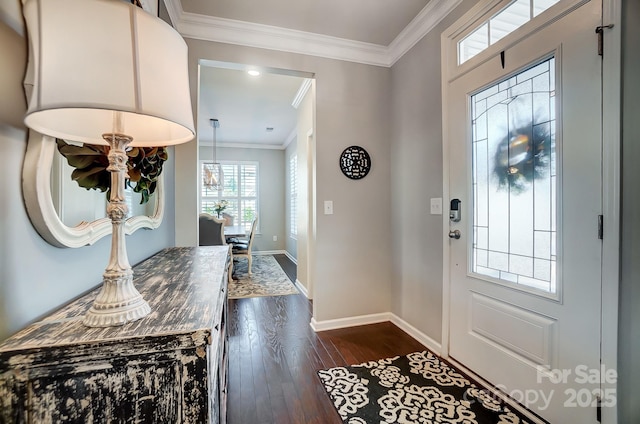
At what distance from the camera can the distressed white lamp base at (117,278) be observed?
659 millimetres

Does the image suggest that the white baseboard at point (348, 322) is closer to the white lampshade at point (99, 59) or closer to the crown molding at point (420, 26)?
the white lampshade at point (99, 59)

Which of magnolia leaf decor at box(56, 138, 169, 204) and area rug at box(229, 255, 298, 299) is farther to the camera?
area rug at box(229, 255, 298, 299)

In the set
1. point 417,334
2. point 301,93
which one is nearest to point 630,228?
point 417,334

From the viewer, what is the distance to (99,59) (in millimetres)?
565

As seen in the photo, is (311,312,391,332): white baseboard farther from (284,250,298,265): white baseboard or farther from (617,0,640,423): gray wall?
(284,250,298,265): white baseboard

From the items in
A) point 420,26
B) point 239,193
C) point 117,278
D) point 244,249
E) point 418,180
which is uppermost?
point 420,26

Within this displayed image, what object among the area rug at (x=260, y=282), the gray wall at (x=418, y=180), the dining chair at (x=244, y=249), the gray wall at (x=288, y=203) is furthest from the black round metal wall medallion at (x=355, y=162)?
the gray wall at (x=288, y=203)

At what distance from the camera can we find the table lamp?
548 mm

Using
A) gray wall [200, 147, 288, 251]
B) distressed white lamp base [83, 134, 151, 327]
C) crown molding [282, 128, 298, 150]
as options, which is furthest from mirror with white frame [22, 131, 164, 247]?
gray wall [200, 147, 288, 251]

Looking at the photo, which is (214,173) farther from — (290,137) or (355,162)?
(355,162)

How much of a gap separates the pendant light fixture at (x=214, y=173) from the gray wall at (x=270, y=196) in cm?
63

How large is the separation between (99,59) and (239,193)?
6.27 meters

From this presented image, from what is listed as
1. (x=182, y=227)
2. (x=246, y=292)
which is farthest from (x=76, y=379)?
(x=246, y=292)

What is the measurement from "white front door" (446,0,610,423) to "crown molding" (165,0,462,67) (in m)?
0.69
